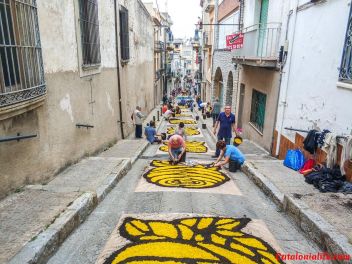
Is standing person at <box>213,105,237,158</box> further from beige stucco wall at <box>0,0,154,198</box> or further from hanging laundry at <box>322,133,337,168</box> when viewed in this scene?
beige stucco wall at <box>0,0,154,198</box>

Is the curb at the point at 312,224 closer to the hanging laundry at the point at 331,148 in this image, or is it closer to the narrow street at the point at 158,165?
the narrow street at the point at 158,165

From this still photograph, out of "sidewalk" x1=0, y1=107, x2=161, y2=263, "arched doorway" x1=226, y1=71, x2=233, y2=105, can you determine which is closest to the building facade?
"sidewalk" x1=0, y1=107, x2=161, y2=263

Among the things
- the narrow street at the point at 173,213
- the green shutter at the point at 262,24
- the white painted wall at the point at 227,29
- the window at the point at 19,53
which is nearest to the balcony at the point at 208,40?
the white painted wall at the point at 227,29

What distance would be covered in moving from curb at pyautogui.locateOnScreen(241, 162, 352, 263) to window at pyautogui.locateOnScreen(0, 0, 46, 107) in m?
4.67

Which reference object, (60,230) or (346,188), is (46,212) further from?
(346,188)

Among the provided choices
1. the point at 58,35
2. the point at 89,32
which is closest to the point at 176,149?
the point at 89,32

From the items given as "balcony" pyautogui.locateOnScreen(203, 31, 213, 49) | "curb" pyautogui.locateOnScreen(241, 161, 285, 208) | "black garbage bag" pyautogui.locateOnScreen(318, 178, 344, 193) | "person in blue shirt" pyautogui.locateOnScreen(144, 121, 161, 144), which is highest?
"balcony" pyautogui.locateOnScreen(203, 31, 213, 49)

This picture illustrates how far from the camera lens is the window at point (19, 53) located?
14.2ft

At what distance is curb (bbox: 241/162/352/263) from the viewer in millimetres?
3547

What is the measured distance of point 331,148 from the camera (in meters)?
5.89

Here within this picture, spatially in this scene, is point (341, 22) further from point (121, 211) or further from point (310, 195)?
point (121, 211)

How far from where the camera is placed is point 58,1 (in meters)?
6.41

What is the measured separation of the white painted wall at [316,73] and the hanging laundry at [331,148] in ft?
0.67

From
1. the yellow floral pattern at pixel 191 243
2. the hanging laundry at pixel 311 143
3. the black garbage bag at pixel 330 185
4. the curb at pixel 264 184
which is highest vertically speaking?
the hanging laundry at pixel 311 143
